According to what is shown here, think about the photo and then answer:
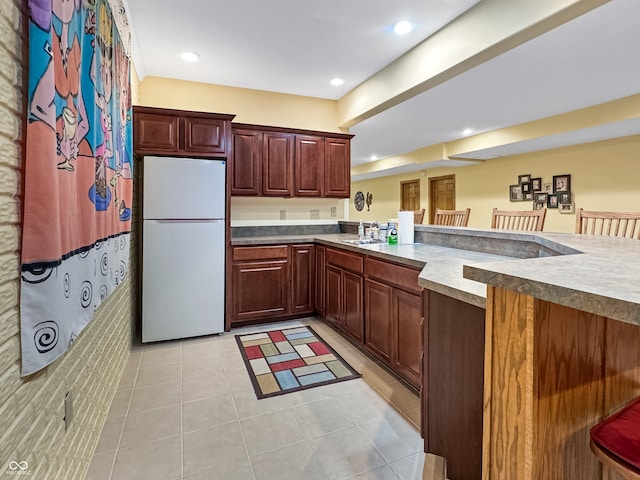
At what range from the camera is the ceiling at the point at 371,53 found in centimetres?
245

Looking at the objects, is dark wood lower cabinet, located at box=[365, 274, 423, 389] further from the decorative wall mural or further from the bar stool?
the decorative wall mural

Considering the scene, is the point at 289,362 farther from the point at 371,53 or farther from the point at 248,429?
the point at 371,53

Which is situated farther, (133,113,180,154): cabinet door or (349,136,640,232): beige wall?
(349,136,640,232): beige wall

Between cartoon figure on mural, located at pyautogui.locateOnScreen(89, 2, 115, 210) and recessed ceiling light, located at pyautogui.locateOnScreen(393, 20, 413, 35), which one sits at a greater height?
recessed ceiling light, located at pyautogui.locateOnScreen(393, 20, 413, 35)

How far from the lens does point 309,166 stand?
12.9 feet

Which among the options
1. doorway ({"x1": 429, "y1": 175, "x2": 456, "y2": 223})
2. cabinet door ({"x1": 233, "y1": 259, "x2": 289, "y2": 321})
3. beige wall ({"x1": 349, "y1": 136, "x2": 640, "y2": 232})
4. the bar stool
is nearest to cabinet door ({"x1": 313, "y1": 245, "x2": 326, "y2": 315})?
cabinet door ({"x1": 233, "y1": 259, "x2": 289, "y2": 321})

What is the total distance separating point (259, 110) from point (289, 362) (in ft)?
9.37

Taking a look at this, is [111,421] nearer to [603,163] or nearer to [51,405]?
[51,405]

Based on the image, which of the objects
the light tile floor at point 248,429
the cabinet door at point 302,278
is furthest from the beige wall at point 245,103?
the light tile floor at point 248,429

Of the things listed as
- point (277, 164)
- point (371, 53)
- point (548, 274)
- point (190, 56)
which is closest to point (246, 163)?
point (277, 164)

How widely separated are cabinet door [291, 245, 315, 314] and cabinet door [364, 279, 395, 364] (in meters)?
1.07

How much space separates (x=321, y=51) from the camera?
307 cm

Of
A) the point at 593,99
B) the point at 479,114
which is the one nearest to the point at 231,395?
the point at 479,114

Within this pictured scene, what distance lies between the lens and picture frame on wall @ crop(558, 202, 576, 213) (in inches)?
222
